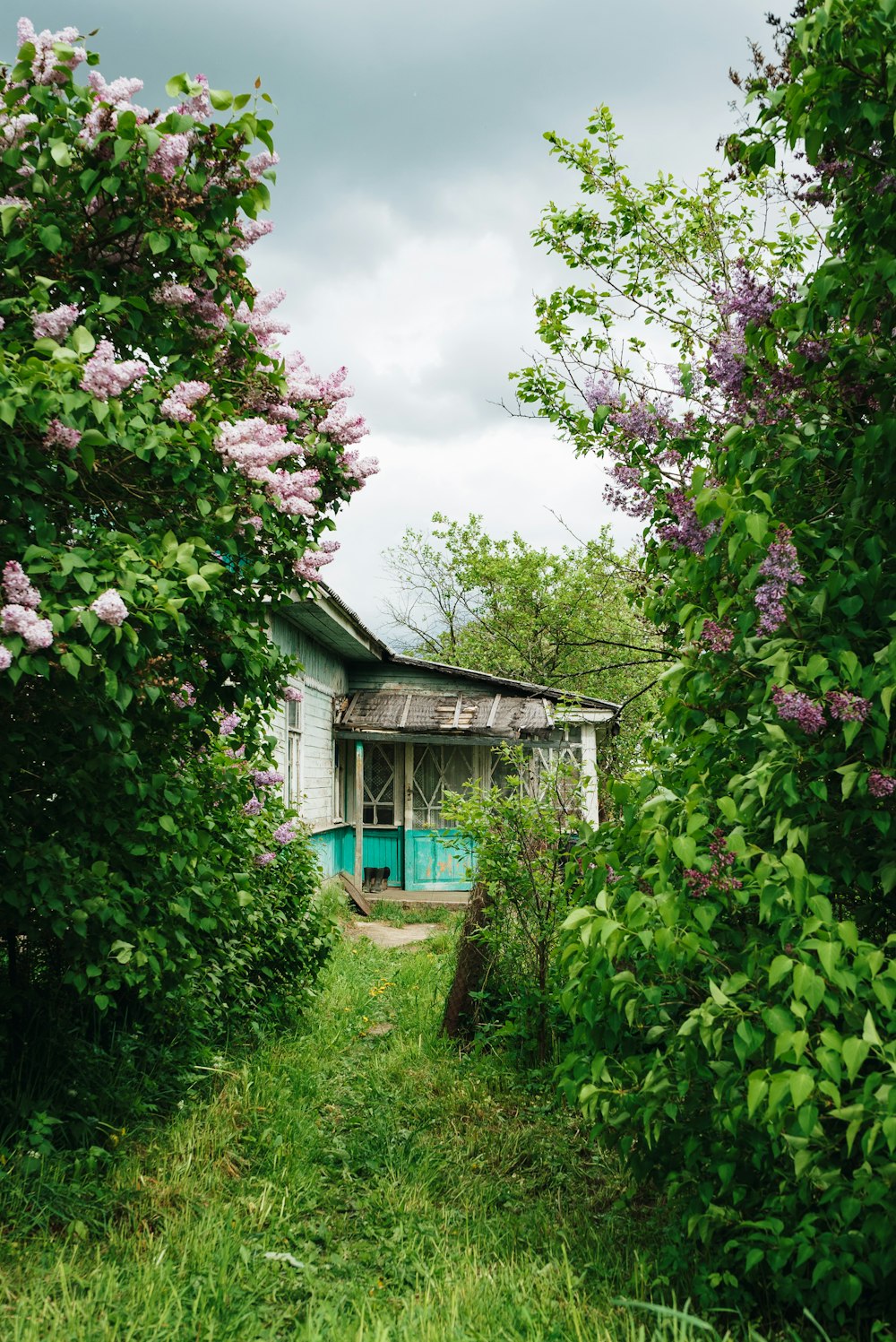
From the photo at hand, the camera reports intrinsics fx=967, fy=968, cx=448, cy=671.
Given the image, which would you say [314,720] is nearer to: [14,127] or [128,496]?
[128,496]

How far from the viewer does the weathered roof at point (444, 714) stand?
14867mm

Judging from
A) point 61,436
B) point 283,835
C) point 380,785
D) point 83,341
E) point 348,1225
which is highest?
point 83,341

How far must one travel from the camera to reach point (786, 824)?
248 centimetres

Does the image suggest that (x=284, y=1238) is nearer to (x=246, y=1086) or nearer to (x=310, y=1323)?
(x=310, y=1323)

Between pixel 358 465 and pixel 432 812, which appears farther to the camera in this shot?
pixel 432 812

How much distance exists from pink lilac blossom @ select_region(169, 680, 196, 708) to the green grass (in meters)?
1.82

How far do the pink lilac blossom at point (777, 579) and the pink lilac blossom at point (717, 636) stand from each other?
0.52 feet

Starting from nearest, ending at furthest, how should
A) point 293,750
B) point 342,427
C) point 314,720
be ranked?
point 342,427
point 293,750
point 314,720

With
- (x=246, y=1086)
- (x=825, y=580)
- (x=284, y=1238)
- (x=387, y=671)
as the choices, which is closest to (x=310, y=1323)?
(x=284, y=1238)

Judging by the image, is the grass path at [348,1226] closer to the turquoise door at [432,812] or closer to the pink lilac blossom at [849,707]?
the pink lilac blossom at [849,707]

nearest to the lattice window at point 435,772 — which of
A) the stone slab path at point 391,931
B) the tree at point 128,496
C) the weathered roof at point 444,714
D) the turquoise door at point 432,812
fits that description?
the turquoise door at point 432,812

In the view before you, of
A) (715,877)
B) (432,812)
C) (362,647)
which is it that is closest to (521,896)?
(715,877)

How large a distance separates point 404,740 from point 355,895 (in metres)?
2.67

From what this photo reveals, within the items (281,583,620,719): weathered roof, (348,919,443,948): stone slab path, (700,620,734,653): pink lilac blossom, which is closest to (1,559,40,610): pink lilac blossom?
(700,620,734,653): pink lilac blossom
